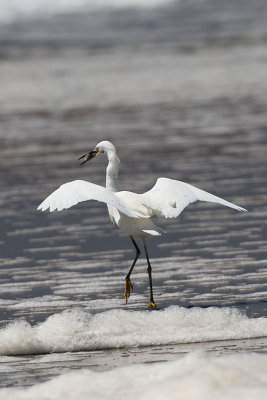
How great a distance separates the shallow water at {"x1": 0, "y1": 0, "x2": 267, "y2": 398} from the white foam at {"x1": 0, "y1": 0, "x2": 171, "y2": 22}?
16380 millimetres

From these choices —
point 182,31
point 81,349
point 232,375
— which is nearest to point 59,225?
point 81,349

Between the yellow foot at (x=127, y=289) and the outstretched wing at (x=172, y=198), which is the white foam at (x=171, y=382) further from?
the outstretched wing at (x=172, y=198)

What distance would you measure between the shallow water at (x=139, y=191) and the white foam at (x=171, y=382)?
0.05m

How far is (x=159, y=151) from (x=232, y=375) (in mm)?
10617

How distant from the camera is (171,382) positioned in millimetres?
6484

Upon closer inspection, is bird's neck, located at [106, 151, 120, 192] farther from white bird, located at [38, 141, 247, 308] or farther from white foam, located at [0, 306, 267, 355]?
white foam, located at [0, 306, 267, 355]

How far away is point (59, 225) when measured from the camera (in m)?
12.4

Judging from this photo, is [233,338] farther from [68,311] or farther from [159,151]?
[159,151]

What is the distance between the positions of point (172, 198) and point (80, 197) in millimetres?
856

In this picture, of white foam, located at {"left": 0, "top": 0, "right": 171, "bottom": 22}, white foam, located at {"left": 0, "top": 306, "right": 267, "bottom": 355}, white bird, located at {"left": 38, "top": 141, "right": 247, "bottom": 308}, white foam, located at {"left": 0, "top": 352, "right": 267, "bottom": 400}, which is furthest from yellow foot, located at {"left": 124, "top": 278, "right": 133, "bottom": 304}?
white foam, located at {"left": 0, "top": 0, "right": 171, "bottom": 22}

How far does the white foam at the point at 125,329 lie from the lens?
8.27 meters

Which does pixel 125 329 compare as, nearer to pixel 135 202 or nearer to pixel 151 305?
pixel 151 305

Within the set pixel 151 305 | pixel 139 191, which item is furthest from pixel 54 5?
pixel 151 305

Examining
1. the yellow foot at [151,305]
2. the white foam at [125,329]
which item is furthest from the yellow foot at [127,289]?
the white foam at [125,329]
